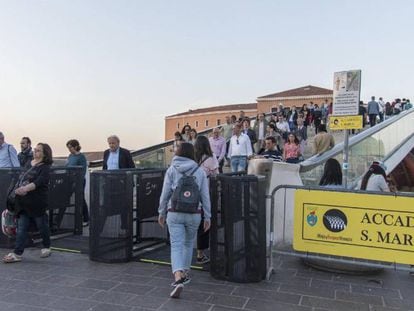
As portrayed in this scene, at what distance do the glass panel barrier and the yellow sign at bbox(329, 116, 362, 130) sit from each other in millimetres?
947

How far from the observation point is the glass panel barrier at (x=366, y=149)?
26.4 ft

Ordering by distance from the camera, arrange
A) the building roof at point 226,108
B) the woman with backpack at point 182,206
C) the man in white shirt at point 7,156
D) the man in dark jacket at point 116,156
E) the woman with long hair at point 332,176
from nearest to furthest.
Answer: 1. the woman with backpack at point 182,206
2. the woman with long hair at point 332,176
3. the man in dark jacket at point 116,156
4. the man in white shirt at point 7,156
5. the building roof at point 226,108

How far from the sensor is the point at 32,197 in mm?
6477

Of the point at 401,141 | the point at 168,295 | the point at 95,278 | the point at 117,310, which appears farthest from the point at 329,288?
the point at 401,141

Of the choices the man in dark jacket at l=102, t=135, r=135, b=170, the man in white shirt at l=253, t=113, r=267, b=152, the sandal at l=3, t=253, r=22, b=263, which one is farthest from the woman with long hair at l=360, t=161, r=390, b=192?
the man in white shirt at l=253, t=113, r=267, b=152

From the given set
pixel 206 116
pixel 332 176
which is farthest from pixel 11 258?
pixel 206 116

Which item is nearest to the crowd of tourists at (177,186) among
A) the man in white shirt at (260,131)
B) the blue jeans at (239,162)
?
the blue jeans at (239,162)

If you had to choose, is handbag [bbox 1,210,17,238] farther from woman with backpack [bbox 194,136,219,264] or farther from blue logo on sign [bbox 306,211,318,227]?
blue logo on sign [bbox 306,211,318,227]

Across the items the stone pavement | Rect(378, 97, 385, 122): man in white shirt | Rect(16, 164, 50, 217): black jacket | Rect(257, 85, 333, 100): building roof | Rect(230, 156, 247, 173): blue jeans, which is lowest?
the stone pavement

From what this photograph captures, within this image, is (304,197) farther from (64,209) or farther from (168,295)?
(64,209)

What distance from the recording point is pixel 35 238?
8000 millimetres

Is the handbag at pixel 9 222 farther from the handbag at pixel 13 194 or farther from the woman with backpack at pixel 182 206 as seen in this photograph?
the woman with backpack at pixel 182 206

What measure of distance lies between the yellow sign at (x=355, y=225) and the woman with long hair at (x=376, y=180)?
1.19m

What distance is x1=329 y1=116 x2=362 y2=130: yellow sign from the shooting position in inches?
273
